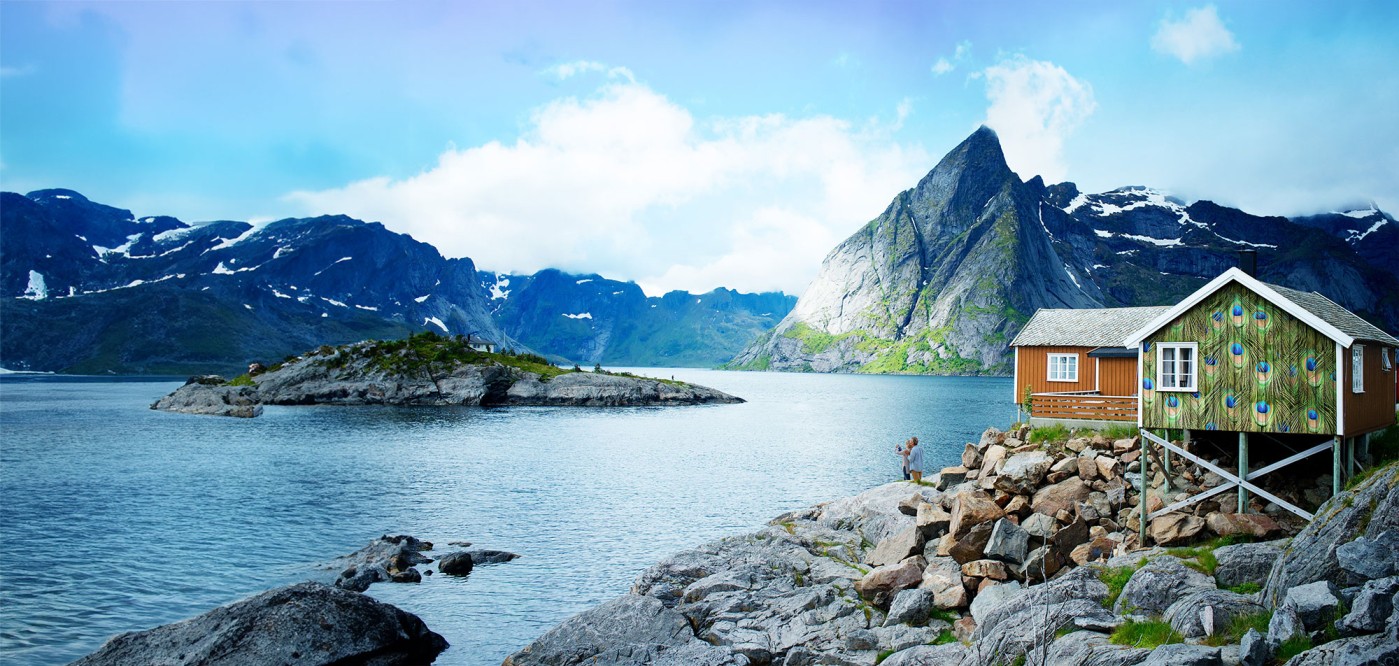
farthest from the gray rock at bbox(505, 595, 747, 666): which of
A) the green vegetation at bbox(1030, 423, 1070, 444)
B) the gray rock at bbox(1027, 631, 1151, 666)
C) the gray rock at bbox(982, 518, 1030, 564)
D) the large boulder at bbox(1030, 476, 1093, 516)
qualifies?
the green vegetation at bbox(1030, 423, 1070, 444)

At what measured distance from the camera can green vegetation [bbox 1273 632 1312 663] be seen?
1236cm

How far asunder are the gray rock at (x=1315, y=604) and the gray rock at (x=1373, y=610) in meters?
0.75

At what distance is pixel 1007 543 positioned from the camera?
24141 millimetres

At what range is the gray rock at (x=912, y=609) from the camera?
21.8 meters

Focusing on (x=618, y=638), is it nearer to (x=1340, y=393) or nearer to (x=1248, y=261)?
(x=1340, y=393)

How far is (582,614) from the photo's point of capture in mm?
23406

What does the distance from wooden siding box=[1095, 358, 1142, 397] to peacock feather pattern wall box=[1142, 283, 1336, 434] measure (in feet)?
54.1

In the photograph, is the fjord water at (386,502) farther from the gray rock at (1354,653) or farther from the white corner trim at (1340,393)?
the white corner trim at (1340,393)

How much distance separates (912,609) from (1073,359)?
3178 cm

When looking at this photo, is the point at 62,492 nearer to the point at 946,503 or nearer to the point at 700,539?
the point at 700,539

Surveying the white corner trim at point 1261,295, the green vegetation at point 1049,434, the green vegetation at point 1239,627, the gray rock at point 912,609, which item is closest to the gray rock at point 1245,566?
the green vegetation at point 1239,627

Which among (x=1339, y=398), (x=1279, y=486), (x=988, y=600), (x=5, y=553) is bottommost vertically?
(x=5, y=553)

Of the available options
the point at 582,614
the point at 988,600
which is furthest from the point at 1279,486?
the point at 582,614

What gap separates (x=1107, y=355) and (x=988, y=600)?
2870 cm
